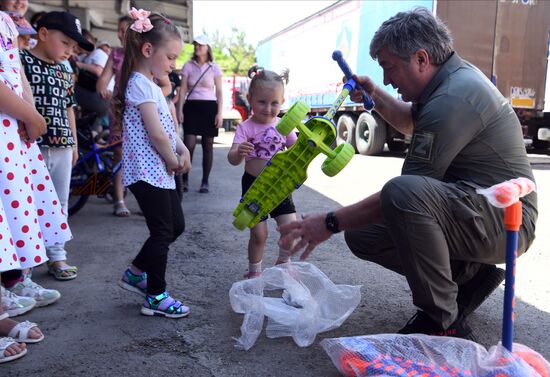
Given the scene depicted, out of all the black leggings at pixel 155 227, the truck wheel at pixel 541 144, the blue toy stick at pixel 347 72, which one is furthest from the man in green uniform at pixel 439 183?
the truck wheel at pixel 541 144

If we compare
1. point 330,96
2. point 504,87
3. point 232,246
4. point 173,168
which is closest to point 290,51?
point 330,96

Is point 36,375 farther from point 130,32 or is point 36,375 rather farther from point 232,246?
point 232,246

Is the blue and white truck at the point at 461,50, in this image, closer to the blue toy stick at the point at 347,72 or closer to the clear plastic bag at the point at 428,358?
the blue toy stick at the point at 347,72

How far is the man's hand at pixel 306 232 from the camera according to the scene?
2225 mm

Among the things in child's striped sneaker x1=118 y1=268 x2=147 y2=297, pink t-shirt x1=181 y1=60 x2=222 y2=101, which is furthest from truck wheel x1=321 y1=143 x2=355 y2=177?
pink t-shirt x1=181 y1=60 x2=222 y2=101

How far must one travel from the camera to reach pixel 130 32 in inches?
108

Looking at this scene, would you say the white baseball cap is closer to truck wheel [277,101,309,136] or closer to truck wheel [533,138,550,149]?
truck wheel [277,101,309,136]

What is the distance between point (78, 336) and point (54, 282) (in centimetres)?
89

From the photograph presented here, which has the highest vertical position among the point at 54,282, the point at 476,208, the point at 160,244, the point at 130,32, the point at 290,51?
the point at 290,51

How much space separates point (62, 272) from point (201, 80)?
131 inches

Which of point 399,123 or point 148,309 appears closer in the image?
point 148,309

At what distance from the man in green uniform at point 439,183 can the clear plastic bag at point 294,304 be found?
373 mm

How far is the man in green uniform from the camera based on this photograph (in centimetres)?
217

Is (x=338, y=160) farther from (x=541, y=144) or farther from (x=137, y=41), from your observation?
(x=541, y=144)
